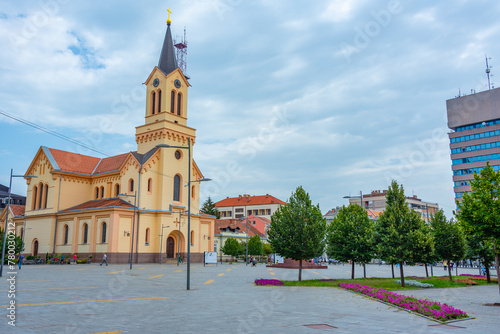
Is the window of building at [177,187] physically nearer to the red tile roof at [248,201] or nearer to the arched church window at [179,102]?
the arched church window at [179,102]

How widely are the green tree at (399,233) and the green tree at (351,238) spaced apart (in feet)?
8.73

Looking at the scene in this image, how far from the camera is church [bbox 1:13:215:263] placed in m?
53.4

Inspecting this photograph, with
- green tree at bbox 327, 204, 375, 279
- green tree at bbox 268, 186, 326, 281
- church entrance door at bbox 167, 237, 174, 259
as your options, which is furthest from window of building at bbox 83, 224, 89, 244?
green tree at bbox 327, 204, 375, 279

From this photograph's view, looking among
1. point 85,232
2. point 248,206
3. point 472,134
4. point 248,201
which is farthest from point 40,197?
point 472,134

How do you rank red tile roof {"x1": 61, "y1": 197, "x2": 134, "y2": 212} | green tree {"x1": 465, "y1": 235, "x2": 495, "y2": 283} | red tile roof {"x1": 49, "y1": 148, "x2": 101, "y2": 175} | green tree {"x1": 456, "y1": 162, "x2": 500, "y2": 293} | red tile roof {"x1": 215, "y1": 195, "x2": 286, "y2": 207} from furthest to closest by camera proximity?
red tile roof {"x1": 215, "y1": 195, "x2": 286, "y2": 207}
red tile roof {"x1": 49, "y1": 148, "x2": 101, "y2": 175}
red tile roof {"x1": 61, "y1": 197, "x2": 134, "y2": 212}
green tree {"x1": 465, "y1": 235, "x2": 495, "y2": 283}
green tree {"x1": 456, "y1": 162, "x2": 500, "y2": 293}

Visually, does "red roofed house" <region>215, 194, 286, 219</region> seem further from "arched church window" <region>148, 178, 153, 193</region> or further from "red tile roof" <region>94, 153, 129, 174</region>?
"arched church window" <region>148, 178, 153, 193</region>

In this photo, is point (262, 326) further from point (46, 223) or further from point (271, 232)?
point (46, 223)

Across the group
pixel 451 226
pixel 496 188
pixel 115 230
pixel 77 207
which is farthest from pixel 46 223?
pixel 496 188

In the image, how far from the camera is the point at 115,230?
51.3 meters

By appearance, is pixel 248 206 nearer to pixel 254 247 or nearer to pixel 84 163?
pixel 254 247

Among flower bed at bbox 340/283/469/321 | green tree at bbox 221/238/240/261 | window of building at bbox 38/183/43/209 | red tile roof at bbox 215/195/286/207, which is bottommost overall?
flower bed at bbox 340/283/469/321

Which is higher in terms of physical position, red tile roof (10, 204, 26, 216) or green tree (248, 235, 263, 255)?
red tile roof (10, 204, 26, 216)

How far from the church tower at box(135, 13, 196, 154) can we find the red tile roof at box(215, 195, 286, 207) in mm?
61363

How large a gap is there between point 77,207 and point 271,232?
42.5 metres
